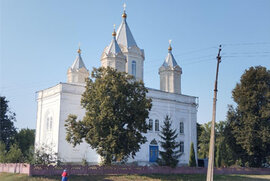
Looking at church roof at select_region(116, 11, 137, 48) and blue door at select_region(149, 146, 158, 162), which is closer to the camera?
blue door at select_region(149, 146, 158, 162)

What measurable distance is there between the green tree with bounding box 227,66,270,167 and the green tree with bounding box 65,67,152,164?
48.4 feet

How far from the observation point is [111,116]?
23.9 meters

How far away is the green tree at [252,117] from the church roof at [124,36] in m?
13.8

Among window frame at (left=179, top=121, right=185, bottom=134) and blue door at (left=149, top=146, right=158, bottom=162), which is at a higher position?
window frame at (left=179, top=121, right=185, bottom=134)

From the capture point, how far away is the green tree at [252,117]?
34.2m

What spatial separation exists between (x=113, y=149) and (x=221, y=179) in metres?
10.6

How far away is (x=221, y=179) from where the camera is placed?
2797cm

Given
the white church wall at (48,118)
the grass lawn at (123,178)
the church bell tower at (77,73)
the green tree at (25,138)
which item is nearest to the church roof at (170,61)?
the church bell tower at (77,73)

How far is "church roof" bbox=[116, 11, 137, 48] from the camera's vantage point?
38938 mm

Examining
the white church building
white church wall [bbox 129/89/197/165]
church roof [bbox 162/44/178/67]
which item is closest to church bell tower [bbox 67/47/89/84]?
the white church building

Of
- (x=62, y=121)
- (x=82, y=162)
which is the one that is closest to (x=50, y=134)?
(x=62, y=121)

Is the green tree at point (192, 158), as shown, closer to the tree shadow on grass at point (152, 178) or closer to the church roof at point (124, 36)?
the tree shadow on grass at point (152, 178)

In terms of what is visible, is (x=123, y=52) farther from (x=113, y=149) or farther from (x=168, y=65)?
(x=113, y=149)

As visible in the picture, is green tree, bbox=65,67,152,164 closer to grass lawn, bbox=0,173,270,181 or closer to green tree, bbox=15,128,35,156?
grass lawn, bbox=0,173,270,181
